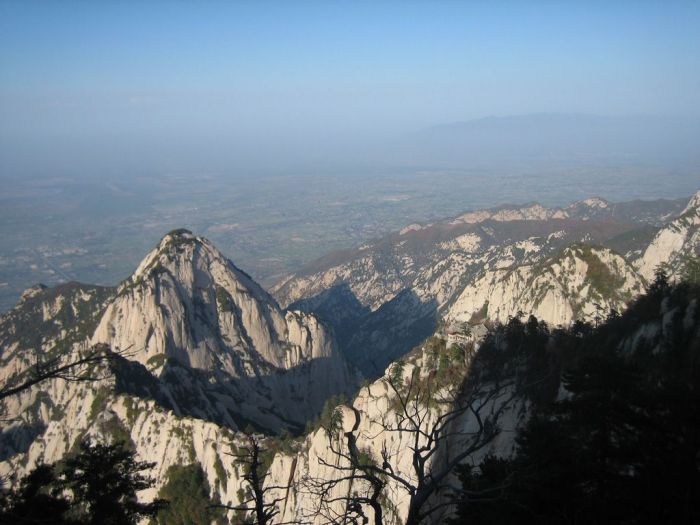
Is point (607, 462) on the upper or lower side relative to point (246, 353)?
upper

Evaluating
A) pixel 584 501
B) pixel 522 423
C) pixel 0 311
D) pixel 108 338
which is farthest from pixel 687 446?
pixel 0 311

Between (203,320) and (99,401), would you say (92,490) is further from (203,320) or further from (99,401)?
(203,320)

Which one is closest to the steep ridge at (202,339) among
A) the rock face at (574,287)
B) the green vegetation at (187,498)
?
the green vegetation at (187,498)

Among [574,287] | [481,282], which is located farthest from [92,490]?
[481,282]

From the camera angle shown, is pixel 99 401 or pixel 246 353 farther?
pixel 246 353

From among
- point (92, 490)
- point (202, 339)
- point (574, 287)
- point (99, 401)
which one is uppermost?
point (92, 490)

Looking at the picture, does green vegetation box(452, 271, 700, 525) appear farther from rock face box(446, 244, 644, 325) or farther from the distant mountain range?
rock face box(446, 244, 644, 325)

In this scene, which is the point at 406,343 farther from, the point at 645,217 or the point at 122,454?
the point at 645,217

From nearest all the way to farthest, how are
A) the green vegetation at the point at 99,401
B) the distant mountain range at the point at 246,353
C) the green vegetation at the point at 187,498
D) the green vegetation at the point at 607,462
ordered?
the green vegetation at the point at 607,462 < the distant mountain range at the point at 246,353 < the green vegetation at the point at 187,498 < the green vegetation at the point at 99,401

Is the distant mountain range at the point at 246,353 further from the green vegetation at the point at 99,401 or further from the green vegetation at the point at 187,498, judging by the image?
the green vegetation at the point at 187,498
